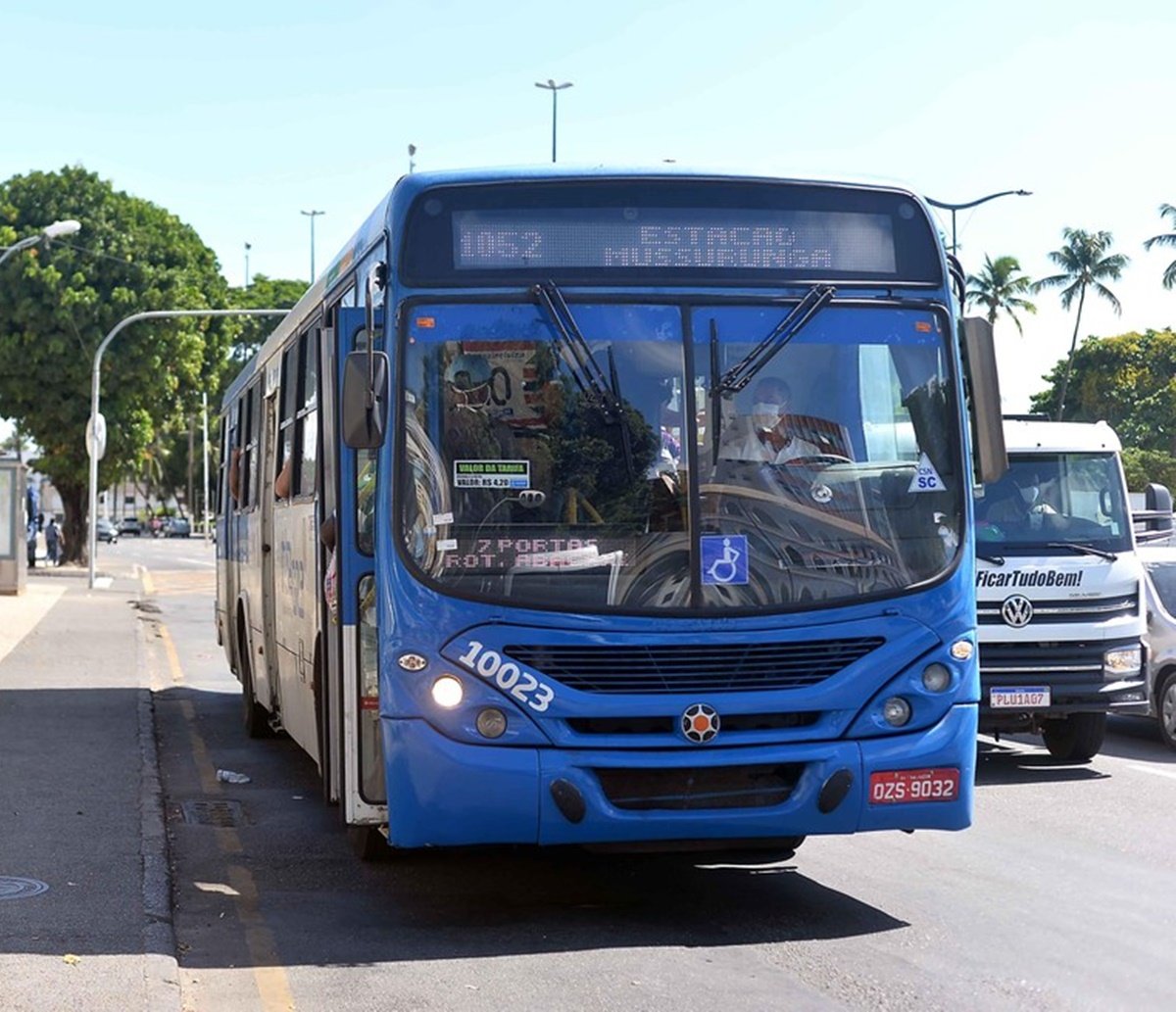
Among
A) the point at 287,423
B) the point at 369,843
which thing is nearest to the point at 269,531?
the point at 287,423

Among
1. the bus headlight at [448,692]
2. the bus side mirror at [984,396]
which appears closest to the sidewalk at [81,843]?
the bus headlight at [448,692]

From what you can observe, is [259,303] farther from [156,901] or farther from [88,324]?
[156,901]

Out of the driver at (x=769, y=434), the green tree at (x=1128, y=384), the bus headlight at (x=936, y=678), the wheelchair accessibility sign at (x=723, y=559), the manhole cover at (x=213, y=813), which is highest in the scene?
the green tree at (x=1128, y=384)

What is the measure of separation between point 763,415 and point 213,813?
17.3 ft

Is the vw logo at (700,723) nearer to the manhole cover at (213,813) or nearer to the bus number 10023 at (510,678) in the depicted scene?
the bus number 10023 at (510,678)

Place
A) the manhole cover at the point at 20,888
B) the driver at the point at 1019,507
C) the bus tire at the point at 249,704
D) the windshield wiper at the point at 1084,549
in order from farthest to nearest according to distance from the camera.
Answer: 1. the bus tire at the point at 249,704
2. the driver at the point at 1019,507
3. the windshield wiper at the point at 1084,549
4. the manhole cover at the point at 20,888

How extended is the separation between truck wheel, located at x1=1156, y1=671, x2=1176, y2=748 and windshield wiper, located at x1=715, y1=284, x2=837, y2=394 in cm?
773

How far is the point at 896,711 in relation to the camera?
297 inches

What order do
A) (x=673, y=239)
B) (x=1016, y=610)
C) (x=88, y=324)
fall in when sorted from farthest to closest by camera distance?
(x=88, y=324) → (x=1016, y=610) → (x=673, y=239)

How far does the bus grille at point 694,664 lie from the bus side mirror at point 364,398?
1.04 m

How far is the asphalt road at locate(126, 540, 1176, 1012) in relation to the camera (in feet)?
21.8

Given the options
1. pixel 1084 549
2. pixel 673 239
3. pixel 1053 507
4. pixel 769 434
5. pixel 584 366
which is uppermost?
pixel 673 239

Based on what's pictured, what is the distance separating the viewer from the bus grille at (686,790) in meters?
7.33

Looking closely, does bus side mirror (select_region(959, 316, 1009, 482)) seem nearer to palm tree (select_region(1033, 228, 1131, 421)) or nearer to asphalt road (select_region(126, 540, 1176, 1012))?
asphalt road (select_region(126, 540, 1176, 1012))
